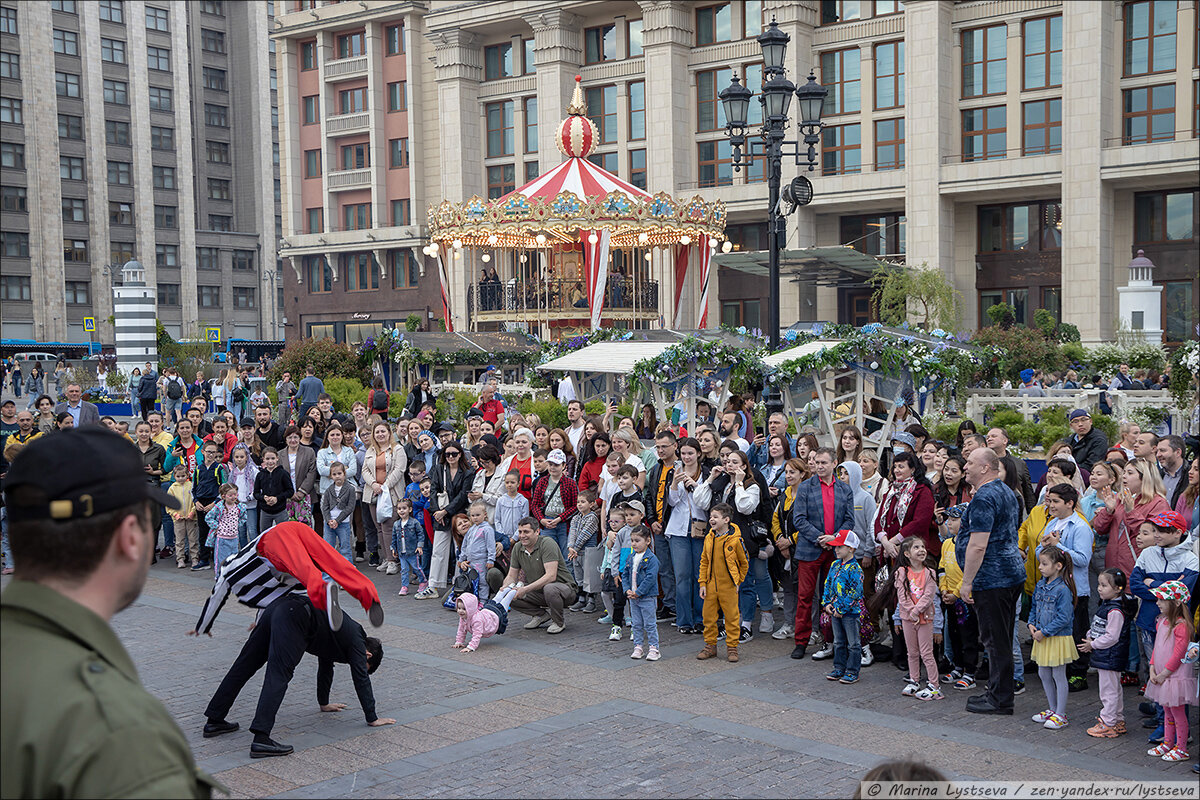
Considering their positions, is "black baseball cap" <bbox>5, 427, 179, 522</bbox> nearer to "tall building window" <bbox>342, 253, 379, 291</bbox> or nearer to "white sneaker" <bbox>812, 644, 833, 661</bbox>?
"white sneaker" <bbox>812, 644, 833, 661</bbox>

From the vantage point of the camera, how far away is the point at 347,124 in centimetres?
6100

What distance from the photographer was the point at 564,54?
5344cm

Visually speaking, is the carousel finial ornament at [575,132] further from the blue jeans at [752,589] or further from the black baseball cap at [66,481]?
the black baseball cap at [66,481]

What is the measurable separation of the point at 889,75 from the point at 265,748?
44.4 metres

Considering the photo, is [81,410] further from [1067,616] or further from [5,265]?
[5,265]

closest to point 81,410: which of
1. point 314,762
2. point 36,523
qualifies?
point 314,762

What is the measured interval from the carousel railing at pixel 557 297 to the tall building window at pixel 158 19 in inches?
2494

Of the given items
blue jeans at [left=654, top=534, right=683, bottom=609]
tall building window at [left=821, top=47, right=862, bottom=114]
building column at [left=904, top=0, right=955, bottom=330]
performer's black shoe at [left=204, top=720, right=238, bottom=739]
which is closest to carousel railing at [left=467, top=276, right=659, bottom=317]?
building column at [left=904, top=0, right=955, bottom=330]

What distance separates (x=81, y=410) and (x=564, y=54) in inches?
1554

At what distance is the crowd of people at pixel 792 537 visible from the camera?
8141mm

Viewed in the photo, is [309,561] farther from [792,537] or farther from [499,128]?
[499,128]

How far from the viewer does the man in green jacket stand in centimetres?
210

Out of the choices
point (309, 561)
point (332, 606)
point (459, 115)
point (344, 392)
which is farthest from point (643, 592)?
point (459, 115)

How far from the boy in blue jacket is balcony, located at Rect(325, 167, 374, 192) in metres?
53.7
